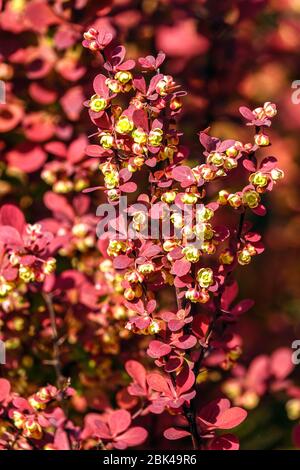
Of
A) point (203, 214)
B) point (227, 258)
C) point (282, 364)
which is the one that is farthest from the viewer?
point (282, 364)

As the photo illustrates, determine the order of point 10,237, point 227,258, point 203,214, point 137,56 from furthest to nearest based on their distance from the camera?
1. point 137,56
2. point 10,237
3. point 227,258
4. point 203,214

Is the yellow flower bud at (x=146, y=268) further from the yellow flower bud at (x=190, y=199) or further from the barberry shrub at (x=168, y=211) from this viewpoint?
the yellow flower bud at (x=190, y=199)

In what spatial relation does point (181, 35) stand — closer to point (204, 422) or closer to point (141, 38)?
point (141, 38)

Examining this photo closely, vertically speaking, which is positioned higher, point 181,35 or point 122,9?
point 122,9

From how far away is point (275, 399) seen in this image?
205 centimetres

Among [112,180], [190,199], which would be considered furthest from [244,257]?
[112,180]

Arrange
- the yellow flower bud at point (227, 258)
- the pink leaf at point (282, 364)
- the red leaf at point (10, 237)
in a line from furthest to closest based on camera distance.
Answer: the pink leaf at point (282, 364) → the red leaf at point (10, 237) → the yellow flower bud at point (227, 258)

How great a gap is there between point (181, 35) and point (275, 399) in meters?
1.26

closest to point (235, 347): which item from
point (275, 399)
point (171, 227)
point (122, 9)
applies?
point (171, 227)

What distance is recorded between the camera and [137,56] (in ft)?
6.77

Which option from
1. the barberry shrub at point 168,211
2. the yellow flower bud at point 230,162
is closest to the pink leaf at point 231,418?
the barberry shrub at point 168,211

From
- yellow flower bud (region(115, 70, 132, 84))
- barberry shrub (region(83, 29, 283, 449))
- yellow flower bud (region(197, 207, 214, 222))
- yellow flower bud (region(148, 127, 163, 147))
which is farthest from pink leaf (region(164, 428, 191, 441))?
yellow flower bud (region(115, 70, 132, 84))

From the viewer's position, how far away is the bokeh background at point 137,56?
161 cm

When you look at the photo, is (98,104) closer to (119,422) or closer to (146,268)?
(146,268)
